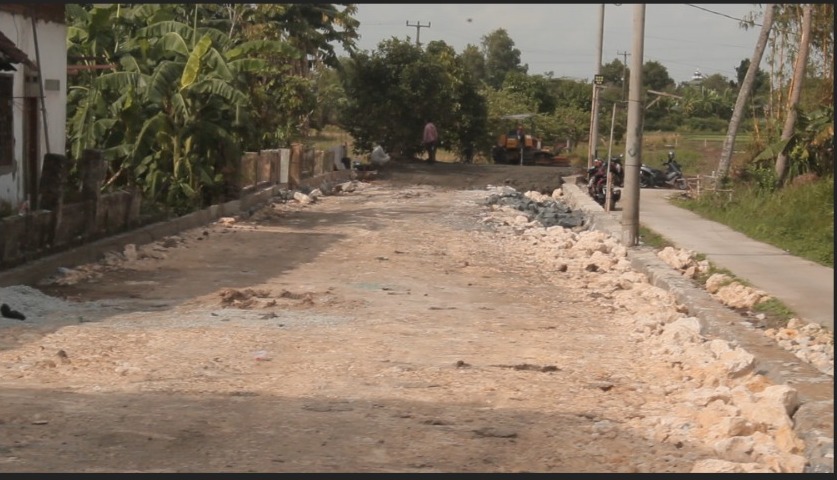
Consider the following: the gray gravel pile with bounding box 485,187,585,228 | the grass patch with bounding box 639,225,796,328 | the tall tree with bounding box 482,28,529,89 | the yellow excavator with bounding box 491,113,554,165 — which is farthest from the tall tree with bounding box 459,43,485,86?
the grass patch with bounding box 639,225,796,328

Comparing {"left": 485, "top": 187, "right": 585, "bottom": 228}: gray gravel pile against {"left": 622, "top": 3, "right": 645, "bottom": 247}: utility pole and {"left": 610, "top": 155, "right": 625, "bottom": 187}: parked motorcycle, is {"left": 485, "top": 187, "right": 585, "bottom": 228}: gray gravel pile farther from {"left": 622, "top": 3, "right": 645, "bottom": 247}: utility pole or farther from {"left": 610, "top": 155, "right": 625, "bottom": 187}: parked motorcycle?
{"left": 622, "top": 3, "right": 645, "bottom": 247}: utility pole

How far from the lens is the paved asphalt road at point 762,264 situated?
468 inches

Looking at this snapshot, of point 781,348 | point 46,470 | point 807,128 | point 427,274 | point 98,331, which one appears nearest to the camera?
point 46,470

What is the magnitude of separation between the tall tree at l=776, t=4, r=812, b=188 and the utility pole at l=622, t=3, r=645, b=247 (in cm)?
798

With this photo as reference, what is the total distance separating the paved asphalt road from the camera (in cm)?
1190

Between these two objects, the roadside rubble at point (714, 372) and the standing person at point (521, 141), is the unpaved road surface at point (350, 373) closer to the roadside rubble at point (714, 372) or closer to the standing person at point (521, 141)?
the roadside rubble at point (714, 372)

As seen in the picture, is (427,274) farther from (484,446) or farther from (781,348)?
(484,446)

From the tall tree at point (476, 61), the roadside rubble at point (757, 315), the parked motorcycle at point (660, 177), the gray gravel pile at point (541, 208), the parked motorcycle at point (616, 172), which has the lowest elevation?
the gray gravel pile at point (541, 208)

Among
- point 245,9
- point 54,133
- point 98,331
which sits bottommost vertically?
point 98,331

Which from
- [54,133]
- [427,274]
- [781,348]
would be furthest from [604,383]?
[54,133]

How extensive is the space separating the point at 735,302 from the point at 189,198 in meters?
12.7

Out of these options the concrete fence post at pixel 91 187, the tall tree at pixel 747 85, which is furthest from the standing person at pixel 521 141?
the concrete fence post at pixel 91 187

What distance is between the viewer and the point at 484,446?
22.5 feet

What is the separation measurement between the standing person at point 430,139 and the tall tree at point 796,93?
1801 cm
